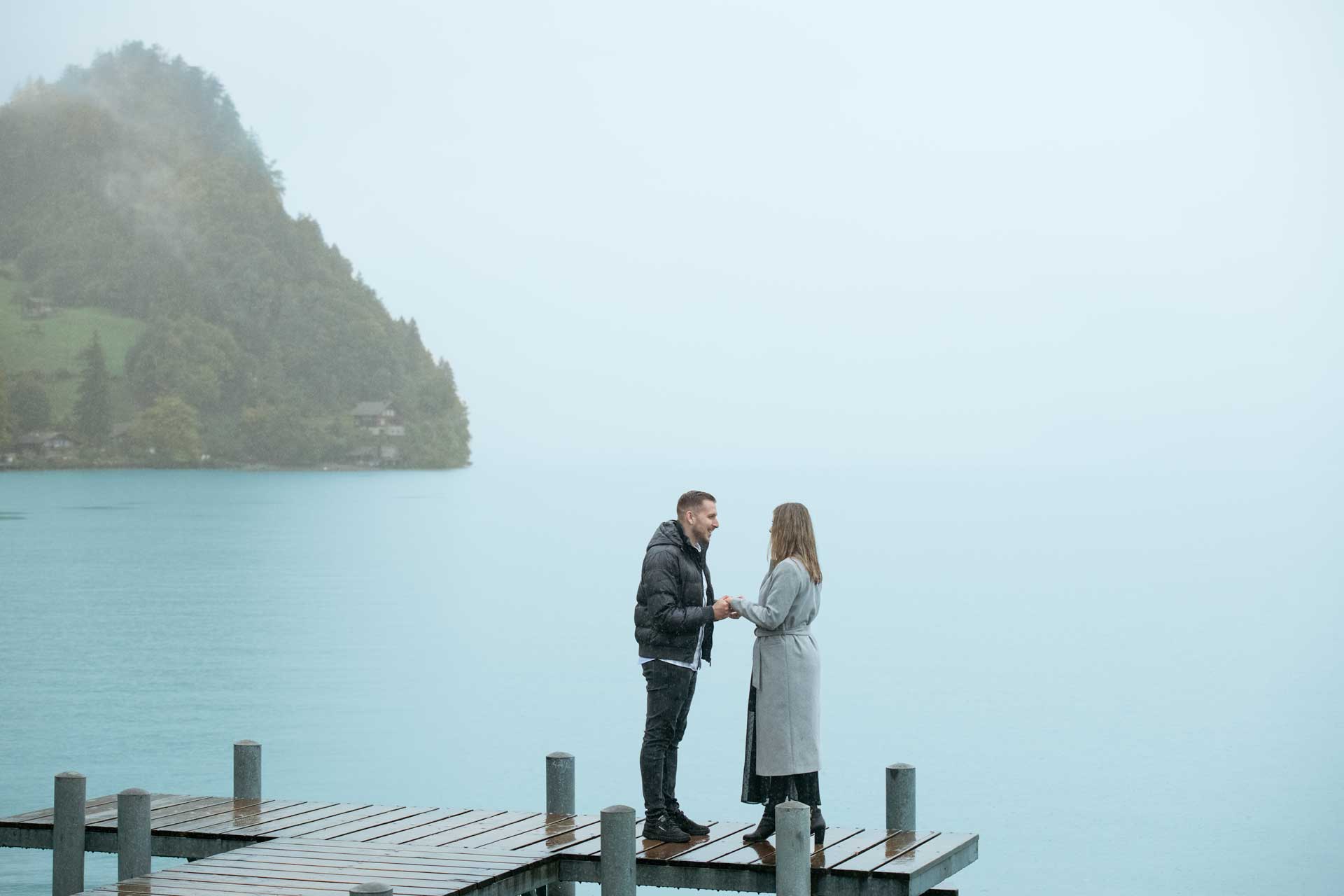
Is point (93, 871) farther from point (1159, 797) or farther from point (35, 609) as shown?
point (35, 609)

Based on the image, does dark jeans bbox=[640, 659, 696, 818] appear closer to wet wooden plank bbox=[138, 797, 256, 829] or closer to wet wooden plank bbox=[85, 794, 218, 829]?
wet wooden plank bbox=[138, 797, 256, 829]

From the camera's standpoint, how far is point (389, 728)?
39.3 meters

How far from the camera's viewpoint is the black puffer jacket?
25.2 ft

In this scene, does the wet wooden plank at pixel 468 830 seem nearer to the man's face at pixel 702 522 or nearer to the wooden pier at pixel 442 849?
the wooden pier at pixel 442 849

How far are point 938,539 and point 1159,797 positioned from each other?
5541 cm

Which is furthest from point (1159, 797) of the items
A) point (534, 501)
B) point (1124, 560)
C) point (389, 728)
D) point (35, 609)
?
point (534, 501)

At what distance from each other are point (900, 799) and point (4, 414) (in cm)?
8480

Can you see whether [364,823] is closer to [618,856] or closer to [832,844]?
→ [618,856]

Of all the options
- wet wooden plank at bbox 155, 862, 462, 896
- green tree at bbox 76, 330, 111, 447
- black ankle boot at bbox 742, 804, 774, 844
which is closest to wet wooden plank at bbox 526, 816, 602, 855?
black ankle boot at bbox 742, 804, 774, 844

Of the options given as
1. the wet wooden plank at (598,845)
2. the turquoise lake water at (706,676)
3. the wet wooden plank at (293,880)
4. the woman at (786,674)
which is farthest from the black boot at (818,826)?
the turquoise lake water at (706,676)

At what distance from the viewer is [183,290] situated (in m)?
104

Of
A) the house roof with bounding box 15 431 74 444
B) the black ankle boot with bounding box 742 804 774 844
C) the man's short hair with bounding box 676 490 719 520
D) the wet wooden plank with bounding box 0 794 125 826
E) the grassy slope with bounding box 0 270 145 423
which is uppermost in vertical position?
the grassy slope with bounding box 0 270 145 423

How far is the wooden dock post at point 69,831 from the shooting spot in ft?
28.8

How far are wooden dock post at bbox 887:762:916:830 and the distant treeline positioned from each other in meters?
87.4
